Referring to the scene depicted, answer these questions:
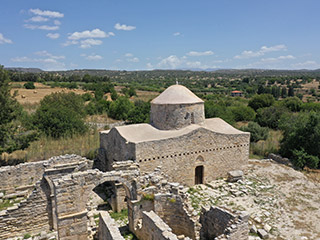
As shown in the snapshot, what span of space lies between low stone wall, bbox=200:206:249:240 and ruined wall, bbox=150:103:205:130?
240 inches

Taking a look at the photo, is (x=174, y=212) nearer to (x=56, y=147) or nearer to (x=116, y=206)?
(x=116, y=206)

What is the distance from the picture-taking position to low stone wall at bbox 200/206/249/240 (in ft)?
22.7

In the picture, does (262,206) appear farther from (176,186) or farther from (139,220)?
(139,220)

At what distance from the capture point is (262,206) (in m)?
11.0

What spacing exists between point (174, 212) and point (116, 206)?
11.5 feet

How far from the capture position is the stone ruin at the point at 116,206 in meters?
7.21

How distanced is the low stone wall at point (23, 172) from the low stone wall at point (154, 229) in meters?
5.95

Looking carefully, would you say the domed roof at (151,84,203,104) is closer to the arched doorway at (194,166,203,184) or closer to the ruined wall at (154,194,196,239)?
the arched doorway at (194,166,203,184)

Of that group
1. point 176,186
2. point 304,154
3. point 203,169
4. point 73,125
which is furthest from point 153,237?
point 73,125

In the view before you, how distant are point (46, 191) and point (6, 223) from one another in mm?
1724

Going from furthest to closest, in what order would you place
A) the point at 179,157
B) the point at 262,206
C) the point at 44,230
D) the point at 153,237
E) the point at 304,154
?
the point at 304,154 → the point at 179,157 → the point at 262,206 → the point at 44,230 → the point at 153,237

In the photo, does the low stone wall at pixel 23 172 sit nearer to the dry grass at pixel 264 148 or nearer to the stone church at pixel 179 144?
the stone church at pixel 179 144

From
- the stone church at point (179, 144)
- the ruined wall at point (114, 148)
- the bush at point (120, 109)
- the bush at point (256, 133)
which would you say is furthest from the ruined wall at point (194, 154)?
the bush at point (120, 109)

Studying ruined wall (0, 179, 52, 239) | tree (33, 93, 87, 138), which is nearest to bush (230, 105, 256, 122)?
tree (33, 93, 87, 138)
